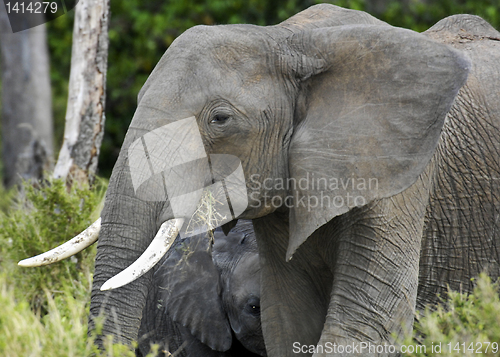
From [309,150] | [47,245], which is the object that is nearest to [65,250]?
[309,150]

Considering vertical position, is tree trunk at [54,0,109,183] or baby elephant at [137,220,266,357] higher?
tree trunk at [54,0,109,183]

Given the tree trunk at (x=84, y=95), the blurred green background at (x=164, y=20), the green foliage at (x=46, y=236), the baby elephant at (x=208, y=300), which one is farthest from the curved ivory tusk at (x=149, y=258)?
the blurred green background at (x=164, y=20)

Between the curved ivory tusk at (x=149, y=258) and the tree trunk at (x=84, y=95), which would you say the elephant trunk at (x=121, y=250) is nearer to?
the curved ivory tusk at (x=149, y=258)

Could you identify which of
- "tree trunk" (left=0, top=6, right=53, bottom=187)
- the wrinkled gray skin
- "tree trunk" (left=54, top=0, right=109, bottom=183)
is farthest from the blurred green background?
the wrinkled gray skin

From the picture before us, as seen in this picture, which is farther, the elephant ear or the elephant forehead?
the elephant ear

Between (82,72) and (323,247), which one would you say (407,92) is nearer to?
(323,247)

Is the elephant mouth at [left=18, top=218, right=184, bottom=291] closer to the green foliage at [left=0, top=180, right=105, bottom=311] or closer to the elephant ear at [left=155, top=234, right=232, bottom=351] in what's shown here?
the elephant ear at [left=155, top=234, right=232, bottom=351]

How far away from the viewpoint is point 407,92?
3064 millimetres

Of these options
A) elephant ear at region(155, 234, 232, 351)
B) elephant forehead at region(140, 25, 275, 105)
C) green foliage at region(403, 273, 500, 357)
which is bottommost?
elephant ear at region(155, 234, 232, 351)

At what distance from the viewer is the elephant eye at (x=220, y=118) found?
9.89ft

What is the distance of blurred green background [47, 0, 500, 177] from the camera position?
9.98 m

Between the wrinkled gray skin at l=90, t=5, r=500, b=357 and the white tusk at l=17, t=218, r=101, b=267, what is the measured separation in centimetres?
14

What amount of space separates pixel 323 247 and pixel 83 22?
11.2 feet

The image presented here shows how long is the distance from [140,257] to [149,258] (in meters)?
0.04
